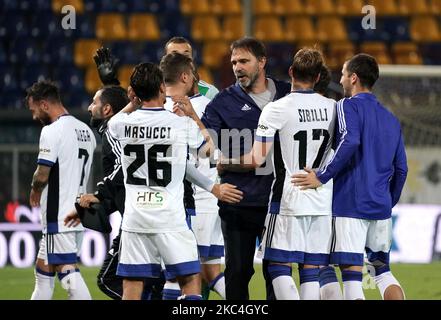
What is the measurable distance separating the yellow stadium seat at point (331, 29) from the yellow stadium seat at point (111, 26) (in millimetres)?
3331

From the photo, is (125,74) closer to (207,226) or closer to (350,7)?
(350,7)

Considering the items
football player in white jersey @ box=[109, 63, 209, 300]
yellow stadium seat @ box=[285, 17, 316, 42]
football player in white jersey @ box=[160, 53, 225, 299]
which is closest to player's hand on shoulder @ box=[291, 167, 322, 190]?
football player in white jersey @ box=[109, 63, 209, 300]

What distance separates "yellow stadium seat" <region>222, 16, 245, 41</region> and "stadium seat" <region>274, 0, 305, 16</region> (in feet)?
2.26

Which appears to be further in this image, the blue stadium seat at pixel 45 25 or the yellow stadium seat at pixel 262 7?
the yellow stadium seat at pixel 262 7

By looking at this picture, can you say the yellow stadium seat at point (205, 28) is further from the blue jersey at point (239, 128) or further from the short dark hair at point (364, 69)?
the short dark hair at point (364, 69)

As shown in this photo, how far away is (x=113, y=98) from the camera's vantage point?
7676 mm

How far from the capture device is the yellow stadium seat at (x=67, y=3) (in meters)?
17.0

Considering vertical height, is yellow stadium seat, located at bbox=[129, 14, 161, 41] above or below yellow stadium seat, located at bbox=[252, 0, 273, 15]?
below

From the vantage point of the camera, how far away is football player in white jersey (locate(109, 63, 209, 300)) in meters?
6.36

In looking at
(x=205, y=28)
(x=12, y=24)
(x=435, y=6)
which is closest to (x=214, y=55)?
(x=205, y=28)

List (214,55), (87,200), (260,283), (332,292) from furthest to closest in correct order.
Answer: (214,55)
(260,283)
(332,292)
(87,200)

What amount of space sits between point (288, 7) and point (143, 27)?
254 cm

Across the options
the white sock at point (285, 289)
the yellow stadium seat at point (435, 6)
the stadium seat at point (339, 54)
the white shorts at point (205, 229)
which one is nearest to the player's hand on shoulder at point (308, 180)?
the white sock at point (285, 289)

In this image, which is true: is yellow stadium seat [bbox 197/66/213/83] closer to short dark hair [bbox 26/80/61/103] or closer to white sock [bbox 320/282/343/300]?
short dark hair [bbox 26/80/61/103]
